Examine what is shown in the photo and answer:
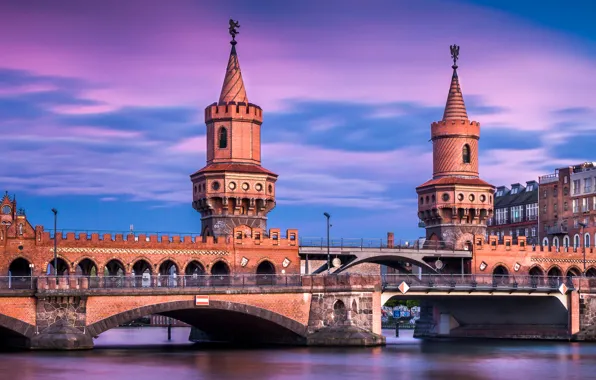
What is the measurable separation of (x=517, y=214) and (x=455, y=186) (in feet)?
188

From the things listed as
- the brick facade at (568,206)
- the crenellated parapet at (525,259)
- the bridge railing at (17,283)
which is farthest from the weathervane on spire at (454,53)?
the bridge railing at (17,283)

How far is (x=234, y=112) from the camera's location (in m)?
107

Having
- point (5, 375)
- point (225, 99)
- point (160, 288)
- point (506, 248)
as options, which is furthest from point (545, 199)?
point (5, 375)

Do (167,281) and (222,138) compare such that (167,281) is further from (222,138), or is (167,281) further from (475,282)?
(475,282)

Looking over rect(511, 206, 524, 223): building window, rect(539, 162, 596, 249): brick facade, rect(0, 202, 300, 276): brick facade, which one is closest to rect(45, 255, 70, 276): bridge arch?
rect(0, 202, 300, 276): brick facade

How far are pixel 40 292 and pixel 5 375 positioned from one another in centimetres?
1673

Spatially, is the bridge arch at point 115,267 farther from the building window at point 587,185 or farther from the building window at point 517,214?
the building window at point 517,214

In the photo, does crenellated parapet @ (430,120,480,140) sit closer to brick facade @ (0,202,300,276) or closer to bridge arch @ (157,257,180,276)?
brick facade @ (0,202,300,276)

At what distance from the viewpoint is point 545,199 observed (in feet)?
522

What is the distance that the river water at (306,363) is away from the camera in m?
65.0

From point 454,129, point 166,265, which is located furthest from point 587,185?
point 166,265

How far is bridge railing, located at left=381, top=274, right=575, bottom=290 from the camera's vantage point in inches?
3674

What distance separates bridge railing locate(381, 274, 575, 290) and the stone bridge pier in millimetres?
3910

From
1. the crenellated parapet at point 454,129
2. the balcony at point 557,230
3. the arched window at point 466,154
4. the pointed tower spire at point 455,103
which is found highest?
the pointed tower spire at point 455,103
